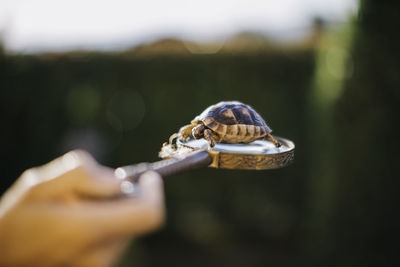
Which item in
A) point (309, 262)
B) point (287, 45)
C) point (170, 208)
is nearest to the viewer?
point (309, 262)

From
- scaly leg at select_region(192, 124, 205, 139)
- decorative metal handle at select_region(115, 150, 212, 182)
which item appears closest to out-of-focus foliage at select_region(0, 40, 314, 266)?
scaly leg at select_region(192, 124, 205, 139)

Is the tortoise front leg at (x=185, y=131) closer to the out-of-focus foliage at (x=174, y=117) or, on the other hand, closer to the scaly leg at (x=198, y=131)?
the scaly leg at (x=198, y=131)

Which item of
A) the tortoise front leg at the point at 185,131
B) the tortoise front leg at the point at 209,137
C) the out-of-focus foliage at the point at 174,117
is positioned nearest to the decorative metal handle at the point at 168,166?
the tortoise front leg at the point at 209,137

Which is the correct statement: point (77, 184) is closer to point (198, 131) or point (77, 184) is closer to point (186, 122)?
point (198, 131)

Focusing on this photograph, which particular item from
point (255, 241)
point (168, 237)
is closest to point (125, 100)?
point (168, 237)

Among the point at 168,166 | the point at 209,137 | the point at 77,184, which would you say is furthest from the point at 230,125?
the point at 77,184

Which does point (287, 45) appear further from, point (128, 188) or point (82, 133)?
point (128, 188)
